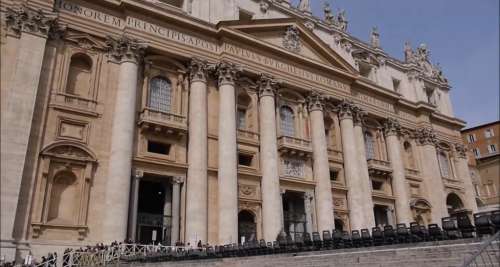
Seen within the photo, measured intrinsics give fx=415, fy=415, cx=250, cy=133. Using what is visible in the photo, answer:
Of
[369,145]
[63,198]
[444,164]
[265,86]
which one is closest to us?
[63,198]

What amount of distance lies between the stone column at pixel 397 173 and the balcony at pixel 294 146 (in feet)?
31.3

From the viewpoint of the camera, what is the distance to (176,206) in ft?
72.4

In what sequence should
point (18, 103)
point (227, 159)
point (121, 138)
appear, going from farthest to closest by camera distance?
point (227, 159)
point (121, 138)
point (18, 103)

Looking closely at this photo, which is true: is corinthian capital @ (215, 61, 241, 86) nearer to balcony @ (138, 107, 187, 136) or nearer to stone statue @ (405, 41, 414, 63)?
balcony @ (138, 107, 187, 136)

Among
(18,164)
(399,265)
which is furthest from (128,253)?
(399,265)

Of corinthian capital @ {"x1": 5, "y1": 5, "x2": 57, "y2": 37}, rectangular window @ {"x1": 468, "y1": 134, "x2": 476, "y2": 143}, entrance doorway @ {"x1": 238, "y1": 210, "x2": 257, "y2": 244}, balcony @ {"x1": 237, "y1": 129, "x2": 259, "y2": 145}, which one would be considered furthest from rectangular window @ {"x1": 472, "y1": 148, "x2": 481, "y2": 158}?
corinthian capital @ {"x1": 5, "y1": 5, "x2": 57, "y2": 37}

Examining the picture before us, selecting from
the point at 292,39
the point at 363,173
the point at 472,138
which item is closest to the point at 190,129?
the point at 292,39

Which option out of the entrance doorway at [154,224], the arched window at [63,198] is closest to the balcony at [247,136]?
the entrance doorway at [154,224]

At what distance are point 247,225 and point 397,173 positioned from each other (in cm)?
1480

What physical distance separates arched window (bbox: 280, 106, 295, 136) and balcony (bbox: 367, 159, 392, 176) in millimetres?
7218

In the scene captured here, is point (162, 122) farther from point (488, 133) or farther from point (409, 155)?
point (488, 133)

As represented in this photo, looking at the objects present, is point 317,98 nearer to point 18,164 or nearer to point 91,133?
point 91,133

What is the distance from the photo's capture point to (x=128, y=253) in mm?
17656

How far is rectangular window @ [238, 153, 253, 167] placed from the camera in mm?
25828
